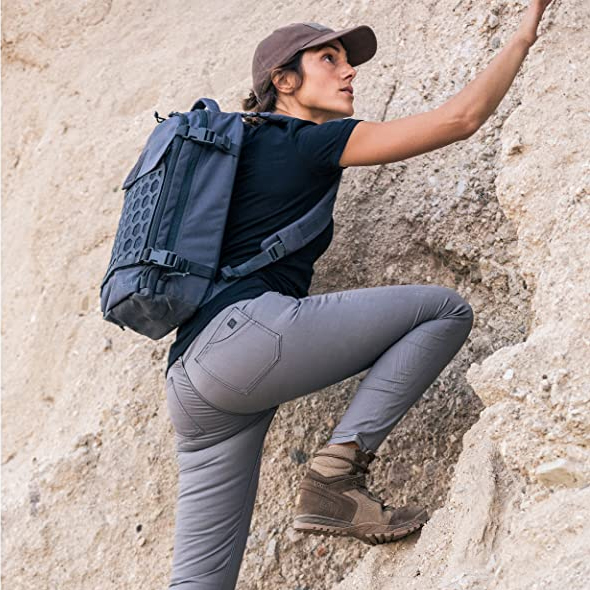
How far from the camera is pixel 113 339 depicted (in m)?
4.23

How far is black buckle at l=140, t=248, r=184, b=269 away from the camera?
277 cm

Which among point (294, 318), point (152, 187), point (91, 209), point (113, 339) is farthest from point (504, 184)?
point (91, 209)

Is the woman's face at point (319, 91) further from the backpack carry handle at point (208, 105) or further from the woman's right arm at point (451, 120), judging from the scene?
the woman's right arm at point (451, 120)

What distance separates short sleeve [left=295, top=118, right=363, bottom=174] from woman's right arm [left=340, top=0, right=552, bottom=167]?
0.09 feet

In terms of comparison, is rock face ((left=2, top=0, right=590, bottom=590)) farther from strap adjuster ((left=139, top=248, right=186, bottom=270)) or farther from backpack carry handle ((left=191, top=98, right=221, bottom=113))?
strap adjuster ((left=139, top=248, right=186, bottom=270))

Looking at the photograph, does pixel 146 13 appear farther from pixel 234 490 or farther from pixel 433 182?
pixel 234 490

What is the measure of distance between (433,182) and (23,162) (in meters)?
2.92

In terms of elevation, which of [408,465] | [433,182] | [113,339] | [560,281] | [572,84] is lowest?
[408,465]

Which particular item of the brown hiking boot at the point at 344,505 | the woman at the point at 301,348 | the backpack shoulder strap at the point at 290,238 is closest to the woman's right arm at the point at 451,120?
the woman at the point at 301,348

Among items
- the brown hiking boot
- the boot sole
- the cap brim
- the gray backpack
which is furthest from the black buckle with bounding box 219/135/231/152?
the boot sole

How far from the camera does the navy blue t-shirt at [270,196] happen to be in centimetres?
285

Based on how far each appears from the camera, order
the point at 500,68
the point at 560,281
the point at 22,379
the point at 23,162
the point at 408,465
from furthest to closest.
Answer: the point at 23,162 → the point at 22,379 → the point at 408,465 → the point at 500,68 → the point at 560,281

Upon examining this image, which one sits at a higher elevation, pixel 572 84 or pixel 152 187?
pixel 152 187

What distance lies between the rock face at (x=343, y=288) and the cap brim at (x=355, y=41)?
0.49 meters
